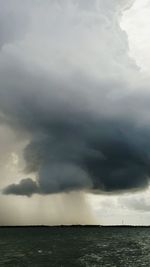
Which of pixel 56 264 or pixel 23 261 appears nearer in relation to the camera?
pixel 56 264

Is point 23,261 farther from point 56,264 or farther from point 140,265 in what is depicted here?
point 140,265

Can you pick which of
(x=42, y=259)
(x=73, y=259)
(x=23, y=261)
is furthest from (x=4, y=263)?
(x=73, y=259)

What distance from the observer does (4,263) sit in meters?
91.4

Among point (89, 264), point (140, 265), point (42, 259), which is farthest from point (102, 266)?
point (42, 259)

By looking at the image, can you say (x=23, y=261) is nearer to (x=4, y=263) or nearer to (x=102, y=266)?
(x=4, y=263)

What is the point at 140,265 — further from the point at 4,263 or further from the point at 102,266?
the point at 4,263

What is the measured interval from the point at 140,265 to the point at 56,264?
21339mm

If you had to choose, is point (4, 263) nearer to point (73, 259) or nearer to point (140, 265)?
point (73, 259)

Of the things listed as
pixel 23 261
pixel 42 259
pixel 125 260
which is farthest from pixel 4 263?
pixel 125 260

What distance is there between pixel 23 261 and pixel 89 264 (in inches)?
723

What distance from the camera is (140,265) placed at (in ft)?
300

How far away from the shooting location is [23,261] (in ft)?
316

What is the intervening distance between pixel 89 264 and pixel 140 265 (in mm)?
12981

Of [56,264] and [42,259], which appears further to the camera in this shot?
[42,259]
